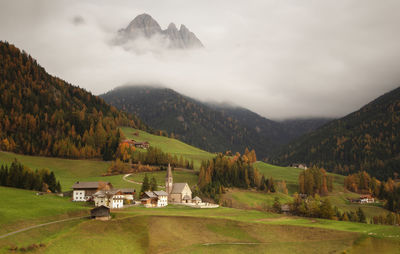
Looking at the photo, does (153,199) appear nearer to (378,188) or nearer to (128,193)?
(128,193)

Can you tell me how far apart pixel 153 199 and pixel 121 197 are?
42.1ft

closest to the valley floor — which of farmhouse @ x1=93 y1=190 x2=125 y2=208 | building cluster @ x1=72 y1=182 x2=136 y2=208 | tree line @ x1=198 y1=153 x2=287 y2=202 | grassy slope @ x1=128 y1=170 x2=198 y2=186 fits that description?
farmhouse @ x1=93 y1=190 x2=125 y2=208

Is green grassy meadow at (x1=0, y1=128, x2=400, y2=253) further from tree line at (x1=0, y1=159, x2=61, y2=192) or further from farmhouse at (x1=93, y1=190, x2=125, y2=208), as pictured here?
tree line at (x1=0, y1=159, x2=61, y2=192)

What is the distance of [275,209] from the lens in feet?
388

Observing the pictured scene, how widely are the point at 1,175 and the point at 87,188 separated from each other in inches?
994

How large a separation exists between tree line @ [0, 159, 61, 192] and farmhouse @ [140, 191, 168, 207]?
2970 cm

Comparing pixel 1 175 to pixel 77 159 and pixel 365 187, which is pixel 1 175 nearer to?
pixel 77 159

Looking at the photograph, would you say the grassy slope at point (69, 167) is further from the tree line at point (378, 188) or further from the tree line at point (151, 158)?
the tree line at point (378, 188)

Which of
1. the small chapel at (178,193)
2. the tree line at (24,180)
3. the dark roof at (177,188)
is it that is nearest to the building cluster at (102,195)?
the tree line at (24,180)

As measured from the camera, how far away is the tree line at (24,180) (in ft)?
332

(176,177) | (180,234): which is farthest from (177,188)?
(180,234)

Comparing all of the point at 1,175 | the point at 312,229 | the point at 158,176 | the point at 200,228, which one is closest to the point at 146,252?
the point at 200,228

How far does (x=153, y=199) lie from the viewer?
343 ft

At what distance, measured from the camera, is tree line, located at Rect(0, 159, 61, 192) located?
101250mm
